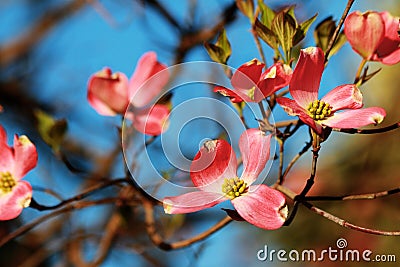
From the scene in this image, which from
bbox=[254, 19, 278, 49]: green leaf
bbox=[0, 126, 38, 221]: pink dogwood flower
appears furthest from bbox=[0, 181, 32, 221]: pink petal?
bbox=[254, 19, 278, 49]: green leaf

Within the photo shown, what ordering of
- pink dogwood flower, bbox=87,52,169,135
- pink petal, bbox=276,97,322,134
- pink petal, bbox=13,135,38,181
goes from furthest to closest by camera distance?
pink dogwood flower, bbox=87,52,169,135
pink petal, bbox=13,135,38,181
pink petal, bbox=276,97,322,134

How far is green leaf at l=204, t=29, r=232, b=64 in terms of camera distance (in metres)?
0.52

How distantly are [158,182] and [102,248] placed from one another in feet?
0.74

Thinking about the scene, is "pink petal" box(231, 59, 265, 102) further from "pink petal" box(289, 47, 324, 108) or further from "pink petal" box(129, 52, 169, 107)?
"pink petal" box(129, 52, 169, 107)

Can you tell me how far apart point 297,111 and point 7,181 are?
10.6 inches

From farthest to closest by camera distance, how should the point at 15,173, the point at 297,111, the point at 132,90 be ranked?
the point at 132,90
the point at 15,173
the point at 297,111

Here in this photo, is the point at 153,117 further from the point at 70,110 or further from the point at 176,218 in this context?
the point at 70,110

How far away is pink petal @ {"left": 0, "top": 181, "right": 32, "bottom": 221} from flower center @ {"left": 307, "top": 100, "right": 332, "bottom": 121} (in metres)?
0.25

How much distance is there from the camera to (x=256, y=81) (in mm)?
427

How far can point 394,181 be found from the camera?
4.89 feet

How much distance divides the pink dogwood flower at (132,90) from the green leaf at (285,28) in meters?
0.17

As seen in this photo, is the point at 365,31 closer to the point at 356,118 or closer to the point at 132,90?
the point at 356,118

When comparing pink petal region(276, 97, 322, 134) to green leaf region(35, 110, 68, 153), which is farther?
green leaf region(35, 110, 68, 153)

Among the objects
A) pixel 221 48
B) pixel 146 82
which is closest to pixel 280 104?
pixel 221 48
